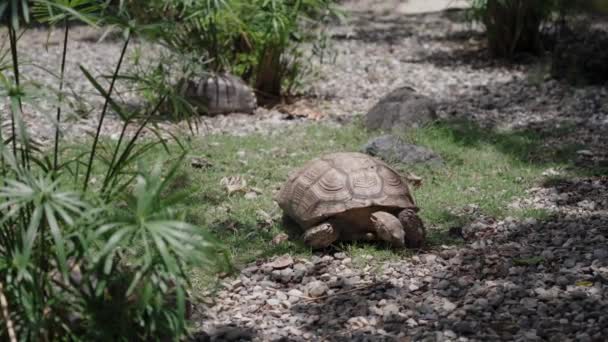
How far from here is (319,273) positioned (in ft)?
12.8

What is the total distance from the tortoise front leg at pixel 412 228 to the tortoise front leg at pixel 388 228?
0.15 feet

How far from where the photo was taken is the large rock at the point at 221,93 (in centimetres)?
711

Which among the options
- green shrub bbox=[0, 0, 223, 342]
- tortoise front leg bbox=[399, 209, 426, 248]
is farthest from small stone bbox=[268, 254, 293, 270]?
green shrub bbox=[0, 0, 223, 342]

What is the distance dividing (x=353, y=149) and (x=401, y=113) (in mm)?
701

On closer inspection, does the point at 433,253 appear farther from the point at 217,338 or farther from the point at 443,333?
the point at 217,338

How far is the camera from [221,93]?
7.12 metres

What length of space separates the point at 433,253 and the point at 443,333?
0.95 meters

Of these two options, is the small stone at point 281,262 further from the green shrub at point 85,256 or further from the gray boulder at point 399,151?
the gray boulder at point 399,151

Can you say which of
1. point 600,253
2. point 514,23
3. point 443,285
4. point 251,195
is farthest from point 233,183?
point 514,23

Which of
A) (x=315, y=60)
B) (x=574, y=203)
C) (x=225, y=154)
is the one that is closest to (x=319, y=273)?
(x=574, y=203)

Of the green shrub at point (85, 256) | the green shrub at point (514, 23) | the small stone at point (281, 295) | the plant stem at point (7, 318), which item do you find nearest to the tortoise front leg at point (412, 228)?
the small stone at point (281, 295)

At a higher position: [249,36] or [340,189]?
[249,36]

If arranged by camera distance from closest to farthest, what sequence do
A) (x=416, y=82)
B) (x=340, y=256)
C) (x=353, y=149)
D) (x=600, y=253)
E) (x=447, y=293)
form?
(x=447, y=293), (x=600, y=253), (x=340, y=256), (x=353, y=149), (x=416, y=82)

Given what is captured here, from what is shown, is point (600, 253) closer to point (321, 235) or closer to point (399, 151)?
point (321, 235)
